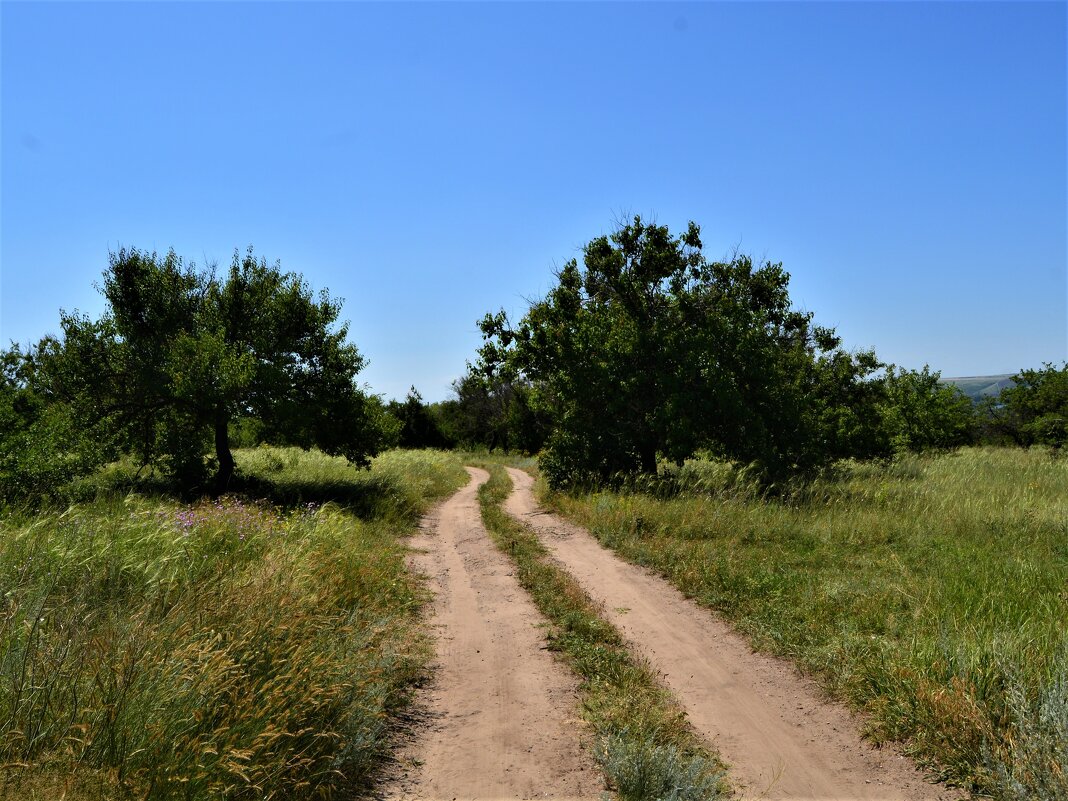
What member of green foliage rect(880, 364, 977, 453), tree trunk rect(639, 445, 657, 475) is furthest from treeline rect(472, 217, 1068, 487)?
green foliage rect(880, 364, 977, 453)

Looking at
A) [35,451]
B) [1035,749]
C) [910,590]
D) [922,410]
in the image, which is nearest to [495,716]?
[1035,749]

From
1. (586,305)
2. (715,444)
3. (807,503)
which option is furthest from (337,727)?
(586,305)

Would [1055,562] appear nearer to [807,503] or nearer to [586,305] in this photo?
[807,503]

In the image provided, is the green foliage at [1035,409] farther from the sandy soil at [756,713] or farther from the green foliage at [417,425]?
the green foliage at [417,425]

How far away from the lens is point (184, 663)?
411cm

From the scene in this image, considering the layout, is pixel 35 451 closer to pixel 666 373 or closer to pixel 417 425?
pixel 666 373

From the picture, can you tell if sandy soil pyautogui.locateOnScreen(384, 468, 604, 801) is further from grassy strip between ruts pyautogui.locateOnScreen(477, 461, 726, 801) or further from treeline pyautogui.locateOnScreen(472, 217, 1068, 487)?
treeline pyautogui.locateOnScreen(472, 217, 1068, 487)

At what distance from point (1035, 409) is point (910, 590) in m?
39.3

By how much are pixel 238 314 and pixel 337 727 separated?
19.7 m

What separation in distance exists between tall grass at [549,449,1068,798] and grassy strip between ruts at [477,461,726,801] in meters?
1.51

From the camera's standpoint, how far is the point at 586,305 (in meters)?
22.3

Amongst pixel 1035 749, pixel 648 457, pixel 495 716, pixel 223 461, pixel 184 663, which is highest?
pixel 223 461

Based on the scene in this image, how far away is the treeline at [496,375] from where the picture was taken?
1814 cm

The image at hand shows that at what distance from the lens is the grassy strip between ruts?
161 inches
